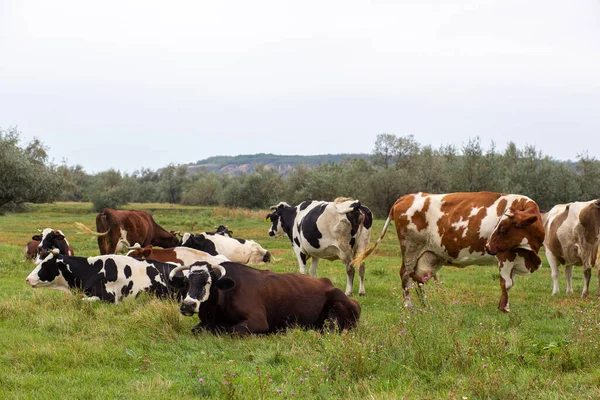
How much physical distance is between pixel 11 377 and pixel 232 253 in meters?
13.0

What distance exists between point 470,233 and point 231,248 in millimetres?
9887

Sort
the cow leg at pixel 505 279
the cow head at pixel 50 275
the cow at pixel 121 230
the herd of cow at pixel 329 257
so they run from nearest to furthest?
the herd of cow at pixel 329 257
the cow leg at pixel 505 279
the cow head at pixel 50 275
the cow at pixel 121 230

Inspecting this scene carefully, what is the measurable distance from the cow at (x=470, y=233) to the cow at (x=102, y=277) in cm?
418

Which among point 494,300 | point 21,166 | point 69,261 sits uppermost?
point 21,166

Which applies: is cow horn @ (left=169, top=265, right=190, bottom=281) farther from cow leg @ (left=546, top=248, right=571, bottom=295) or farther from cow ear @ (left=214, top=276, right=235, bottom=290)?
cow leg @ (left=546, top=248, right=571, bottom=295)

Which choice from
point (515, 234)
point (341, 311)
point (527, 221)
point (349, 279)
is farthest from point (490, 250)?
point (349, 279)

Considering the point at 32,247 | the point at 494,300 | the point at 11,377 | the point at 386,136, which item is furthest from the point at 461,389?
the point at 386,136

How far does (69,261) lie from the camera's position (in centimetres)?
1173

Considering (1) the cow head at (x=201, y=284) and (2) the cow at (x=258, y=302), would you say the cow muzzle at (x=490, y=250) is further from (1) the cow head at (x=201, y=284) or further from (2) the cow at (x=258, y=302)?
(1) the cow head at (x=201, y=284)

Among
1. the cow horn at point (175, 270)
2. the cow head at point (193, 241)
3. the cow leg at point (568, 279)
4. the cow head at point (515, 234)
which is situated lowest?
the cow leg at point (568, 279)

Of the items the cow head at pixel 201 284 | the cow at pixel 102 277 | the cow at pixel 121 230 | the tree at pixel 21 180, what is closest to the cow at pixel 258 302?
the cow head at pixel 201 284

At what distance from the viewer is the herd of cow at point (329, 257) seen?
8617 mm

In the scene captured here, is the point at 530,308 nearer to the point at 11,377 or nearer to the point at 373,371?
the point at 373,371

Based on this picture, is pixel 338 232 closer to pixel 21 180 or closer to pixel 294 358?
pixel 294 358
